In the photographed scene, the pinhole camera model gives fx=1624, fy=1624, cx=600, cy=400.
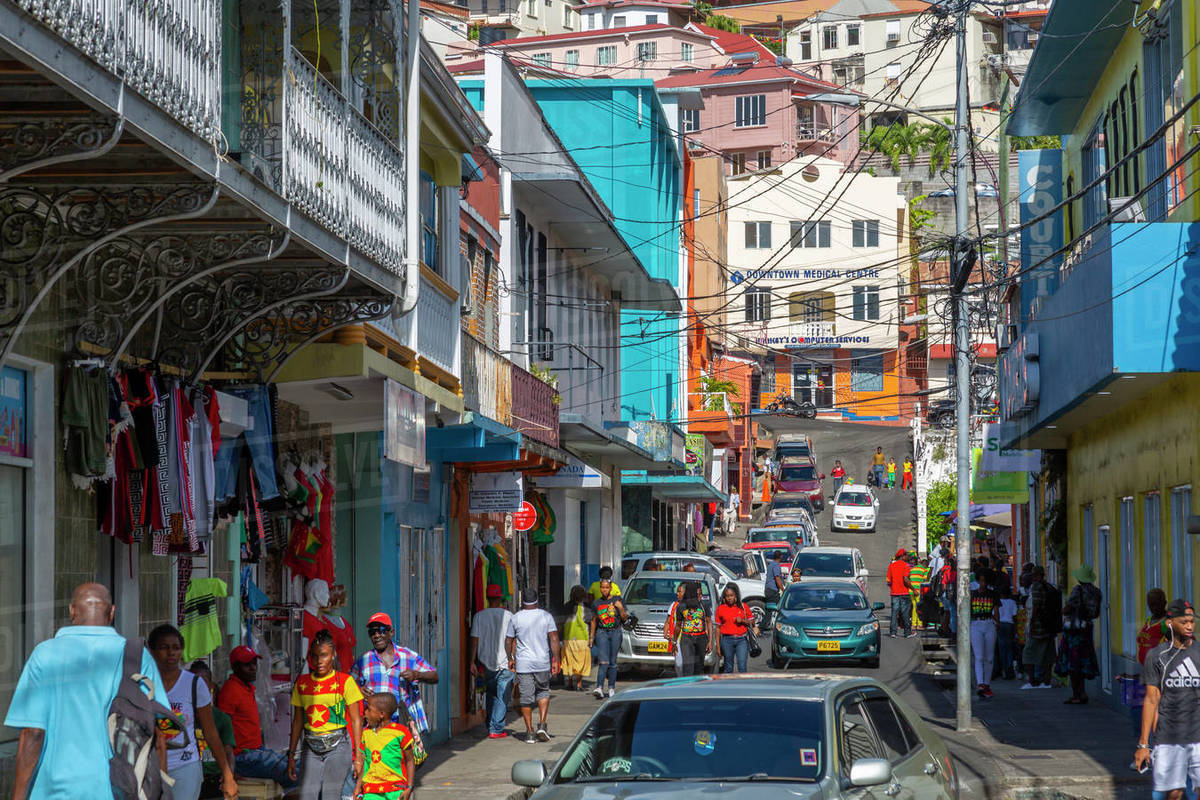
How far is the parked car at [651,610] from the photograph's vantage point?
2719cm

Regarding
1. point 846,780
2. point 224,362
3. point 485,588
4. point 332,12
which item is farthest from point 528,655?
point 846,780

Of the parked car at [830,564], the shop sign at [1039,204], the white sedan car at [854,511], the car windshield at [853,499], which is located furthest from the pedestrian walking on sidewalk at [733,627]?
the car windshield at [853,499]

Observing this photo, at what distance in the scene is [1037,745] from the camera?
712 inches

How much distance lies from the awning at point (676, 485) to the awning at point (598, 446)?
Answer: 10.3ft

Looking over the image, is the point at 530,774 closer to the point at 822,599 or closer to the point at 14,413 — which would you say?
the point at 14,413

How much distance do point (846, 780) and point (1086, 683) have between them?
57.1 feet

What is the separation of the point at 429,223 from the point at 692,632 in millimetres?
7886

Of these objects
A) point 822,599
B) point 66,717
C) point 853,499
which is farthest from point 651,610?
point 853,499

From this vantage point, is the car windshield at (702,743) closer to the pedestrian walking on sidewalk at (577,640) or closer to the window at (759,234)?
the pedestrian walking on sidewalk at (577,640)

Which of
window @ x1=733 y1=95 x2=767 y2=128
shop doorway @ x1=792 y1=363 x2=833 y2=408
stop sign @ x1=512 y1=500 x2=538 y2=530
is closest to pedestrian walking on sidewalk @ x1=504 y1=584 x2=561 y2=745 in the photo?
stop sign @ x1=512 y1=500 x2=538 y2=530

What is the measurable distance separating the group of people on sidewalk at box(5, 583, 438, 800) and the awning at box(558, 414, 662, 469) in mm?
13077

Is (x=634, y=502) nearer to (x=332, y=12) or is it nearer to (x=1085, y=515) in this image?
(x=1085, y=515)

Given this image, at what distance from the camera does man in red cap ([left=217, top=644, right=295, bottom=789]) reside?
11828 mm

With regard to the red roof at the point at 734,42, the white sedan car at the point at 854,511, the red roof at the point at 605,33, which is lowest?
the white sedan car at the point at 854,511
